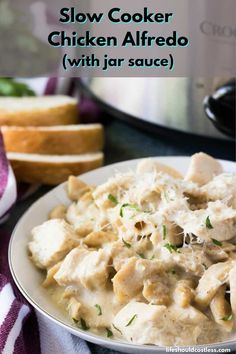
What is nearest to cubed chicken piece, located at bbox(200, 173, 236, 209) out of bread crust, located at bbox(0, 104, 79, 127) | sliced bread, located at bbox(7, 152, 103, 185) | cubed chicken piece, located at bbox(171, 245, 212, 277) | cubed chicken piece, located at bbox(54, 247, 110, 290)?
cubed chicken piece, located at bbox(171, 245, 212, 277)

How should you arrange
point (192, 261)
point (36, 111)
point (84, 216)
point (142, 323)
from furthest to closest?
point (36, 111) < point (84, 216) < point (192, 261) < point (142, 323)

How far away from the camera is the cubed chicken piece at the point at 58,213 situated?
4.70 ft

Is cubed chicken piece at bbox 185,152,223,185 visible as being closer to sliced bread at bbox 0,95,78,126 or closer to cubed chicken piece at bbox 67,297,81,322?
cubed chicken piece at bbox 67,297,81,322

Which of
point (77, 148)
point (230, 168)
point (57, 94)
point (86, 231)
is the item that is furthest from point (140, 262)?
point (57, 94)

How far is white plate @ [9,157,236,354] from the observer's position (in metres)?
1.04

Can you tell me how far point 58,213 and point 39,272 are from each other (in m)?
0.19

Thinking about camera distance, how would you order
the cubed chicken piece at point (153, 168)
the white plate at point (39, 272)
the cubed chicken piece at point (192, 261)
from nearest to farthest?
1. the white plate at point (39, 272)
2. the cubed chicken piece at point (192, 261)
3. the cubed chicken piece at point (153, 168)

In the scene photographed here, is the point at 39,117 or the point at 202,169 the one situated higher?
the point at 202,169

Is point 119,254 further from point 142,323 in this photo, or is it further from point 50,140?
point 50,140

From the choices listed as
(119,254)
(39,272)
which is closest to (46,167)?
(39,272)

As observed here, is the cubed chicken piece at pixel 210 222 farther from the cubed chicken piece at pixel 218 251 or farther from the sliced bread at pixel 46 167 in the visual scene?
the sliced bread at pixel 46 167

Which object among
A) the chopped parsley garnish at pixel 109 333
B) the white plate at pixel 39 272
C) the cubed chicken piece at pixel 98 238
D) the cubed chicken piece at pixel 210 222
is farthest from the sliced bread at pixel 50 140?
the chopped parsley garnish at pixel 109 333

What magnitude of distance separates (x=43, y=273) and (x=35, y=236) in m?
0.10

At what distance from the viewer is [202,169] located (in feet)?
4.40
